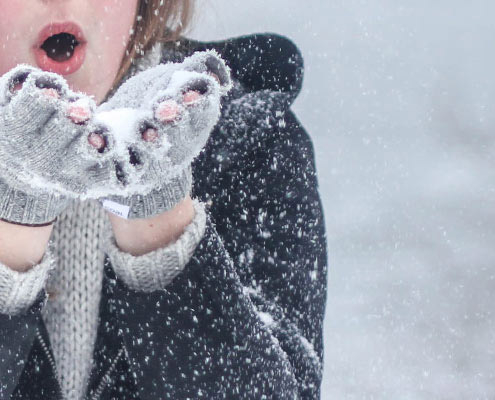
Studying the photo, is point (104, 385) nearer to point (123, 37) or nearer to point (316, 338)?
point (316, 338)

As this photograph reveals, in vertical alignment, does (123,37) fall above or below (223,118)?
above

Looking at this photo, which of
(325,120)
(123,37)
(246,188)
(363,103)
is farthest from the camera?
(363,103)

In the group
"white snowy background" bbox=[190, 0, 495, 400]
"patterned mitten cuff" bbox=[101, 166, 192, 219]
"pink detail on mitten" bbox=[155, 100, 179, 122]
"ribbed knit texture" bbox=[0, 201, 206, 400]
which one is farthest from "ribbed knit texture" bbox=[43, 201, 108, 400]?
"white snowy background" bbox=[190, 0, 495, 400]

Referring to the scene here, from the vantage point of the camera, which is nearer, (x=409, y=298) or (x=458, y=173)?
(x=409, y=298)

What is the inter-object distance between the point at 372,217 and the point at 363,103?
0.92m

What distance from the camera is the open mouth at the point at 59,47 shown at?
1.23 meters

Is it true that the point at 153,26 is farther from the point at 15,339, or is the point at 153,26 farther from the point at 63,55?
the point at 15,339

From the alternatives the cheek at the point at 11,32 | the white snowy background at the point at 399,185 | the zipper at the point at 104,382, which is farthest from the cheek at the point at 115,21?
the white snowy background at the point at 399,185

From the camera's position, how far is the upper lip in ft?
3.92

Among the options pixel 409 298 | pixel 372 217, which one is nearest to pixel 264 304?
pixel 409 298

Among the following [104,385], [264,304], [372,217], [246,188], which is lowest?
[372,217]

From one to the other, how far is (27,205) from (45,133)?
0.15 m

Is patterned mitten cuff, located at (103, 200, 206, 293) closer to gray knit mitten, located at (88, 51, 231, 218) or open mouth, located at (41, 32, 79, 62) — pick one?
gray knit mitten, located at (88, 51, 231, 218)

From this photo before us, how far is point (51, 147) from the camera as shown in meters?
0.89
